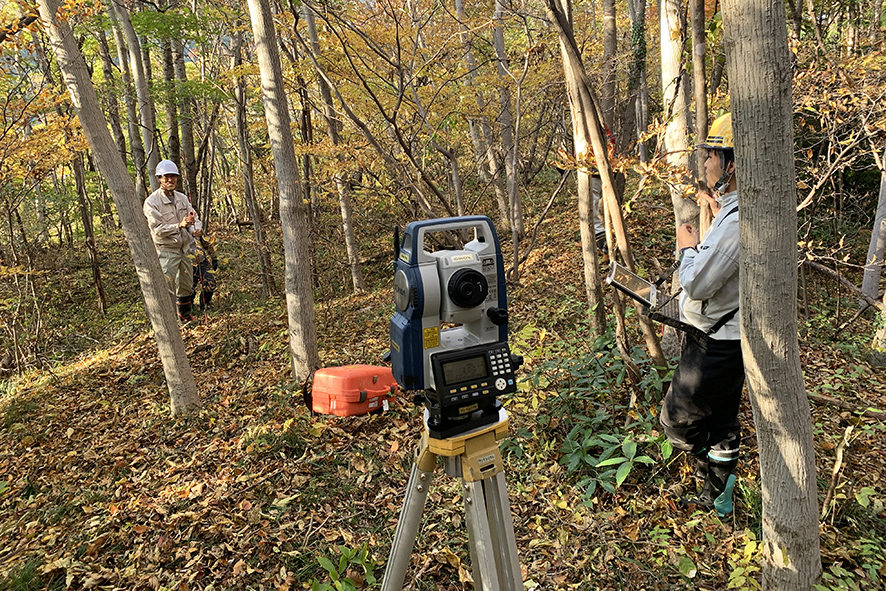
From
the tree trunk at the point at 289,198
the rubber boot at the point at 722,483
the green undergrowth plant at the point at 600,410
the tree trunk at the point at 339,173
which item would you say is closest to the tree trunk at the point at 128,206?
the tree trunk at the point at 289,198

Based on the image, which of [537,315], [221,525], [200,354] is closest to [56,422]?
[200,354]

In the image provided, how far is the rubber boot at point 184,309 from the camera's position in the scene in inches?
271

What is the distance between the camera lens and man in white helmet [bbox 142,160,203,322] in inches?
238

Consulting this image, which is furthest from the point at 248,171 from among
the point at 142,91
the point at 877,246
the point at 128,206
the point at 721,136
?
the point at 877,246

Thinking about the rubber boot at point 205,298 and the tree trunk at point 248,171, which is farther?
the rubber boot at point 205,298

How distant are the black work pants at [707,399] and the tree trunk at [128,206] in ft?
14.1

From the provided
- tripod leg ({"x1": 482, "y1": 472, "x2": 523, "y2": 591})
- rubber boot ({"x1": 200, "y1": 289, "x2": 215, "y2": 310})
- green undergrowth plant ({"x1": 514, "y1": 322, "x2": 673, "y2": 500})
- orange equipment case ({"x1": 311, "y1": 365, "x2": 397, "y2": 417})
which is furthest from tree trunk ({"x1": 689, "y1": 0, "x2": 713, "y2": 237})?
rubber boot ({"x1": 200, "y1": 289, "x2": 215, "y2": 310})

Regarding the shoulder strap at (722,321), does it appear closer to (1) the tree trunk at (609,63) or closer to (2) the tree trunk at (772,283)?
(2) the tree trunk at (772,283)

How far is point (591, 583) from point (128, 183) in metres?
4.59

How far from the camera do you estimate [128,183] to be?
414 cm

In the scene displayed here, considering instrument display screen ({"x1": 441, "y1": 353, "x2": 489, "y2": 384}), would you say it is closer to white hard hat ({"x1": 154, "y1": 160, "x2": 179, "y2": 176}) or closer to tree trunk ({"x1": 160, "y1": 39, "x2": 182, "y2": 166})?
white hard hat ({"x1": 154, "y1": 160, "x2": 179, "y2": 176})

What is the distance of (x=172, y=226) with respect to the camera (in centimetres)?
622

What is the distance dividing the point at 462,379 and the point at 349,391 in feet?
8.40

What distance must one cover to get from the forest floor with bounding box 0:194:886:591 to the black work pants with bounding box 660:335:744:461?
31 cm
